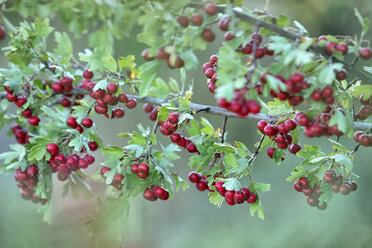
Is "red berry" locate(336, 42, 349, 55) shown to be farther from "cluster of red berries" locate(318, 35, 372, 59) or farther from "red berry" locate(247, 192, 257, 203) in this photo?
"red berry" locate(247, 192, 257, 203)

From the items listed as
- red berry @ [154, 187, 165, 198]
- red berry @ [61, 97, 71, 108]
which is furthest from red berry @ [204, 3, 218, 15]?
red berry @ [61, 97, 71, 108]

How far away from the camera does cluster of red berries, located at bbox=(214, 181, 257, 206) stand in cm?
102

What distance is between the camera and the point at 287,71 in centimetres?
73

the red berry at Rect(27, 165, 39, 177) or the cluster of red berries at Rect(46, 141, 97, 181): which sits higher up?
the cluster of red berries at Rect(46, 141, 97, 181)

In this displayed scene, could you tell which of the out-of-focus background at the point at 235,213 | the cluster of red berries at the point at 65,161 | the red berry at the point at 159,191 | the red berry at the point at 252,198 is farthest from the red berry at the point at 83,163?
the out-of-focus background at the point at 235,213

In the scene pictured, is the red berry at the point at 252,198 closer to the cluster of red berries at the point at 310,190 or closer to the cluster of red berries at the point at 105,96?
the cluster of red berries at the point at 310,190

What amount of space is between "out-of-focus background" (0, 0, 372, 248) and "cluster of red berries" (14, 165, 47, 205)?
1.04 m

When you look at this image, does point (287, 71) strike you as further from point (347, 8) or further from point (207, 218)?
point (207, 218)

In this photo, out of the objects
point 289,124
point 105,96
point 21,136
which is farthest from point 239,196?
point 21,136

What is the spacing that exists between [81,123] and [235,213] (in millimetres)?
2258

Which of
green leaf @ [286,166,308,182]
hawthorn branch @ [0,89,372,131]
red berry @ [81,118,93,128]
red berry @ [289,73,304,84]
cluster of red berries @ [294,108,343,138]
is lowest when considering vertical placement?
green leaf @ [286,166,308,182]

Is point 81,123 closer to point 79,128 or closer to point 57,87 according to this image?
point 79,128

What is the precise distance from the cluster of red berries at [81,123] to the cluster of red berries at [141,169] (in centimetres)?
19

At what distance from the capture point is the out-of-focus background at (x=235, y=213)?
252cm
